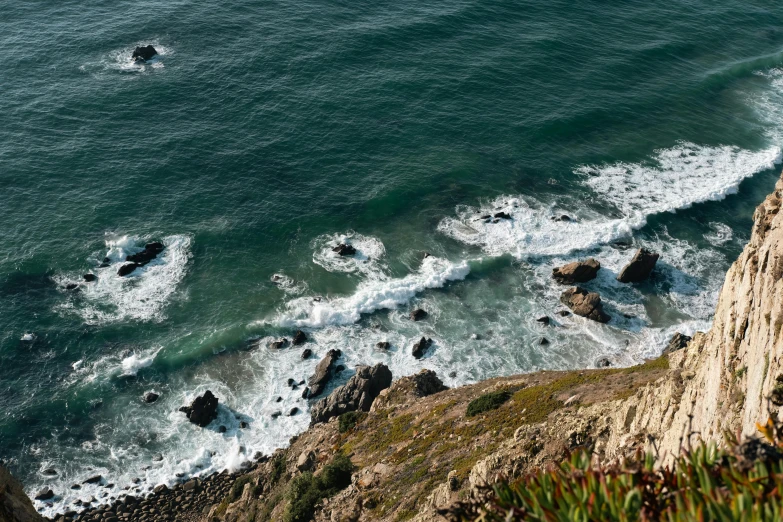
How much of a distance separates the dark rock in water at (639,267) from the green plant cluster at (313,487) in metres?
39.2

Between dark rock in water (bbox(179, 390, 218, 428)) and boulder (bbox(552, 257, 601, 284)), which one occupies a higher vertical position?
boulder (bbox(552, 257, 601, 284))

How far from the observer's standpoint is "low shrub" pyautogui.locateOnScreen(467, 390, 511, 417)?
1677 inches

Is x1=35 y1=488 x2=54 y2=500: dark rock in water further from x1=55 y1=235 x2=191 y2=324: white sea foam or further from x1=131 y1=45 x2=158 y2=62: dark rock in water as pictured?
x1=131 y1=45 x2=158 y2=62: dark rock in water

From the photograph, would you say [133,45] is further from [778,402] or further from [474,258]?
[778,402]

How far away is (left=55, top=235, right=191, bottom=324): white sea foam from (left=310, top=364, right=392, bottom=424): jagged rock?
816 inches

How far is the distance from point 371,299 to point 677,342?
28833mm

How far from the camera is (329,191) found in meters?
80.7

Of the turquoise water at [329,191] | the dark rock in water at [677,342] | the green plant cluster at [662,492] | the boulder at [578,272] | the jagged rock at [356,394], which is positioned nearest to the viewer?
the green plant cluster at [662,492]

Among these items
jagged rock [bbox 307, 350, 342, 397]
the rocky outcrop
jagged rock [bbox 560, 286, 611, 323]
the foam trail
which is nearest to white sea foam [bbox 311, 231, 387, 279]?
the foam trail

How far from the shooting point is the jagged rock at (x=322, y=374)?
58844 mm

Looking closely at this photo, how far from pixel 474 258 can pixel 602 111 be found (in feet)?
121

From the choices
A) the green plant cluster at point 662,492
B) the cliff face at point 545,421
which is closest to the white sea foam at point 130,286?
the cliff face at point 545,421

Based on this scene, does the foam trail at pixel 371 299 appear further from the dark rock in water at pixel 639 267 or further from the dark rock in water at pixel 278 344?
the dark rock in water at pixel 639 267

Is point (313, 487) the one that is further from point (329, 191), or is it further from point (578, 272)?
point (329, 191)
